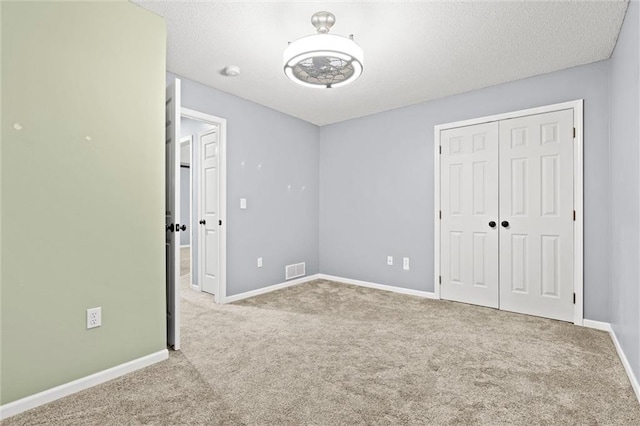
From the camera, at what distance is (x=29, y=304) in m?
1.73

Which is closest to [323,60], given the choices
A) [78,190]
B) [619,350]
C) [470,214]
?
[78,190]

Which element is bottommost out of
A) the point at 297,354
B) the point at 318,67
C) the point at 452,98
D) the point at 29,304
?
the point at 297,354

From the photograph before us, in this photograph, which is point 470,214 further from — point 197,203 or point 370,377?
point 197,203

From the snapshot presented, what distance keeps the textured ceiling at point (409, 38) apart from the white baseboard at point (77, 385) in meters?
2.38

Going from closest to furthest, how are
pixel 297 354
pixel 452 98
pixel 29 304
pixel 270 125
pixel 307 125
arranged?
pixel 29 304 < pixel 297 354 < pixel 452 98 < pixel 270 125 < pixel 307 125

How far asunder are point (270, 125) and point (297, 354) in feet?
9.81

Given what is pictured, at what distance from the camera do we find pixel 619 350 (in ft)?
7.86

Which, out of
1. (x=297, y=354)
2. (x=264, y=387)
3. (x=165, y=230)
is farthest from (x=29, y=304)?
(x=297, y=354)

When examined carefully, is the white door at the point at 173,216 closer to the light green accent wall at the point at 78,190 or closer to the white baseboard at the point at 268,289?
the light green accent wall at the point at 78,190

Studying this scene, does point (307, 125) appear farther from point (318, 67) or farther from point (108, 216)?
point (108, 216)

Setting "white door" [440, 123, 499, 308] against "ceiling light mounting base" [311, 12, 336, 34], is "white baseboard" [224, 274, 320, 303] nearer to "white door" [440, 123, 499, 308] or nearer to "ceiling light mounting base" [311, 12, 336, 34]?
"white door" [440, 123, 499, 308]

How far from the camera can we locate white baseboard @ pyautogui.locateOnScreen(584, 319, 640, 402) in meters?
1.90

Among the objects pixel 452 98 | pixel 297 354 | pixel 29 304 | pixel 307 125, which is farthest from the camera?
pixel 307 125

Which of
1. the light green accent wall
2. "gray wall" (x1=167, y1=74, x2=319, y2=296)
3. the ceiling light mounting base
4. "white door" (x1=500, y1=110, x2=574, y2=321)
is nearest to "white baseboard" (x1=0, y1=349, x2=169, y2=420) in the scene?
the light green accent wall
